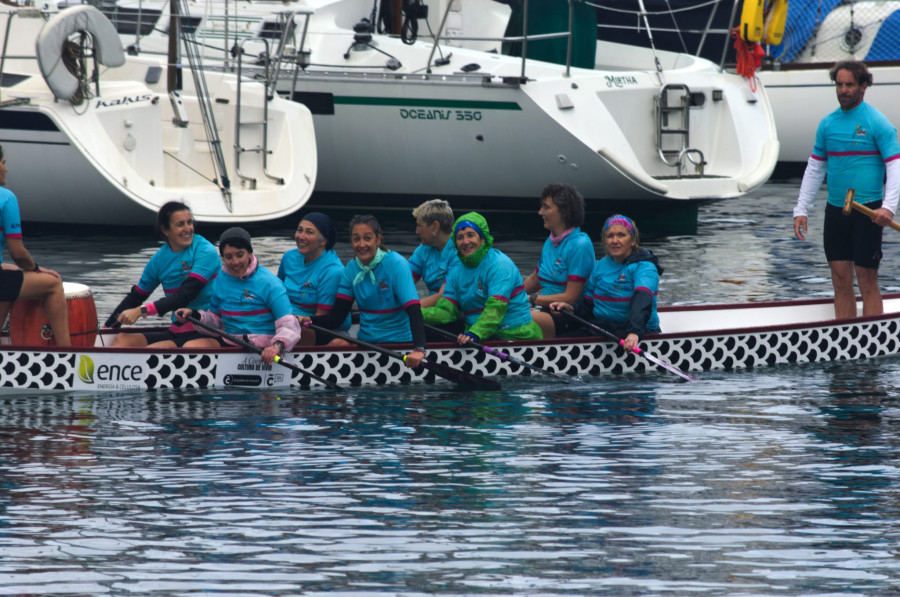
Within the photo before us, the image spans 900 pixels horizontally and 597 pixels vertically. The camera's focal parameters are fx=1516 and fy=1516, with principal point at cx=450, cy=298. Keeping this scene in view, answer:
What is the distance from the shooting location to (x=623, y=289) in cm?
1059

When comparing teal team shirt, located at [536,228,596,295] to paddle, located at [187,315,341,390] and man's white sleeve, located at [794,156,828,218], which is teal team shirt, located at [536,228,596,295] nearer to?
man's white sleeve, located at [794,156,828,218]

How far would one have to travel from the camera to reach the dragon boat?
9688mm

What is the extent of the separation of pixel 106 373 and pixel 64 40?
756 centimetres

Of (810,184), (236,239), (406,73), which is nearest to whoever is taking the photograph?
(236,239)

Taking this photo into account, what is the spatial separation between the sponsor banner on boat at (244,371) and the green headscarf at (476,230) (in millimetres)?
1429

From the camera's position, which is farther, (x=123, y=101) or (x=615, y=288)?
(x=123, y=101)

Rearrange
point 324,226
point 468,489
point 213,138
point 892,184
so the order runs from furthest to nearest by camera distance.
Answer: point 213,138 → point 892,184 → point 324,226 → point 468,489

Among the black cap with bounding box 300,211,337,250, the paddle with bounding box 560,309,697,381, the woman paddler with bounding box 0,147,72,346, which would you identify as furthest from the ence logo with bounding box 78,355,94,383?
the paddle with bounding box 560,309,697,381

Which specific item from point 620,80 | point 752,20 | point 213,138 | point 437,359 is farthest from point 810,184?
point 213,138

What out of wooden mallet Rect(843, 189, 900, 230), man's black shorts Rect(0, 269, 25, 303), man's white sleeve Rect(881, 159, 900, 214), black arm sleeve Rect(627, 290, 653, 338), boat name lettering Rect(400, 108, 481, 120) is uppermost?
boat name lettering Rect(400, 108, 481, 120)

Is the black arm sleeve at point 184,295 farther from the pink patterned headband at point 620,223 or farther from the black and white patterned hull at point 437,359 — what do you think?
the pink patterned headband at point 620,223

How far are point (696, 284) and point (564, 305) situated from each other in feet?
15.1

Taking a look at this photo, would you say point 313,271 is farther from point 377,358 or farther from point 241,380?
point 241,380

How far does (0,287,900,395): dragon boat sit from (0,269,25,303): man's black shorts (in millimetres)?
295
